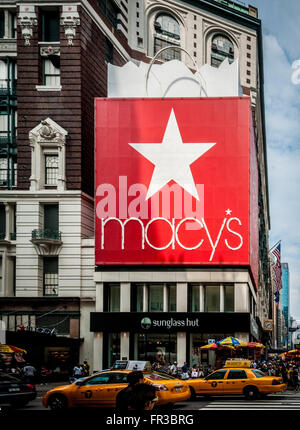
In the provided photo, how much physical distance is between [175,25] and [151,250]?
44.6 m

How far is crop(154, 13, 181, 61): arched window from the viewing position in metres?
87.4

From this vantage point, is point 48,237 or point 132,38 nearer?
point 48,237

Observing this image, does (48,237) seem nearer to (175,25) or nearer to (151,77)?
(151,77)

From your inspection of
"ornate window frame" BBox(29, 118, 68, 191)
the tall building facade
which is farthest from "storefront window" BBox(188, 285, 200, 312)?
"ornate window frame" BBox(29, 118, 68, 191)

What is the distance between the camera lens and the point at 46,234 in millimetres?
58094

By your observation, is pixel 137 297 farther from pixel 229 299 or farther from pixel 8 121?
pixel 8 121

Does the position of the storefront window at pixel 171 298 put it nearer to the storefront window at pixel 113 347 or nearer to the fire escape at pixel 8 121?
the storefront window at pixel 113 347

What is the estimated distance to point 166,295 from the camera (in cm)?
5681

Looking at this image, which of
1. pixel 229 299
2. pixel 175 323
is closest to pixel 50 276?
pixel 175 323

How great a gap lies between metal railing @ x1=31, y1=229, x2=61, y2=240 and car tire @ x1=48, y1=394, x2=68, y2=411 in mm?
35105

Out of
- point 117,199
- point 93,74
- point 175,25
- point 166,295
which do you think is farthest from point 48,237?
point 175,25

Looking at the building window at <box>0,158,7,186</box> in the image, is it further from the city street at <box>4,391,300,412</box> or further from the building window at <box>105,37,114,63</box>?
the city street at <box>4,391,300,412</box>

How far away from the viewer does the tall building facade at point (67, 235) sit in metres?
56.0
